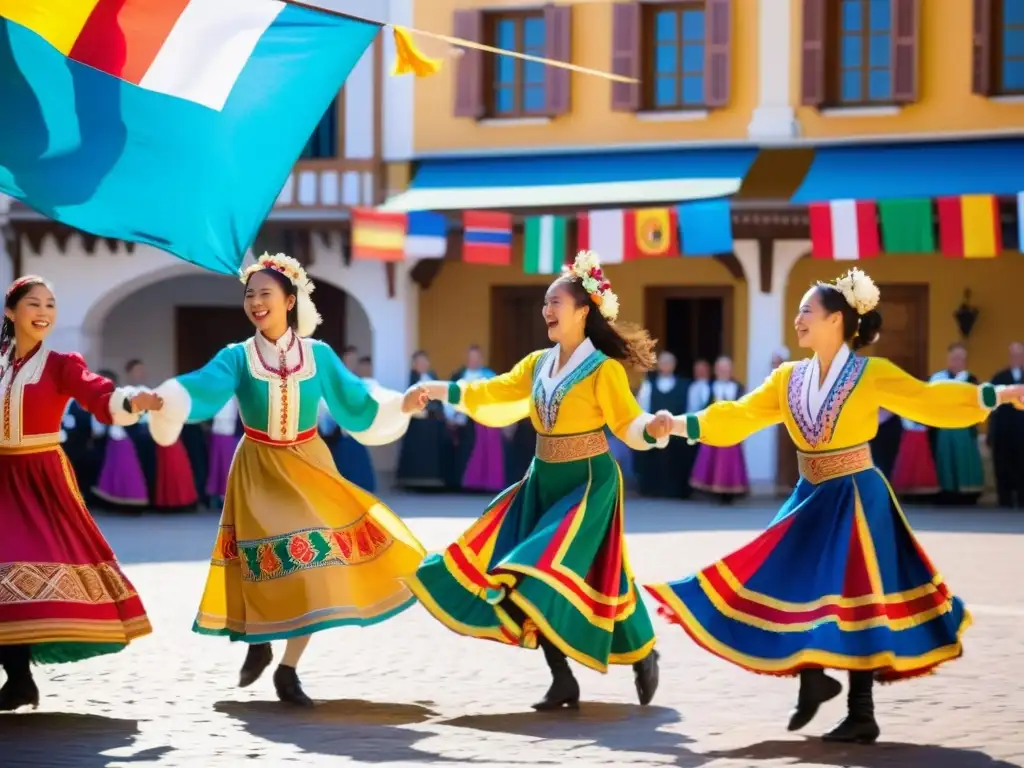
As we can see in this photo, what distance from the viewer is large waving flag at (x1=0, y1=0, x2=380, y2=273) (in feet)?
21.7

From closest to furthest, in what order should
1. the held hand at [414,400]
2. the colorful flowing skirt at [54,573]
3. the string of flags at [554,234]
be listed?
the colorful flowing skirt at [54,573], the held hand at [414,400], the string of flags at [554,234]

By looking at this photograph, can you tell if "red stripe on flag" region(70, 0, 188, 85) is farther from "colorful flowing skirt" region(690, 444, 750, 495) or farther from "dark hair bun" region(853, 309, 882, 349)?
"colorful flowing skirt" region(690, 444, 750, 495)

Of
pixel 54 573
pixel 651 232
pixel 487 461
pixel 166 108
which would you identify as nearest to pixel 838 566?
pixel 54 573

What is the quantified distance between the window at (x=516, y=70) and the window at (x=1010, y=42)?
15.6 ft

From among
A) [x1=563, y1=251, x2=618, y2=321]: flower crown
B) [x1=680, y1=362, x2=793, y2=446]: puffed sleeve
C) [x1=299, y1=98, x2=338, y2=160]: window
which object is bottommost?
[x1=680, y1=362, x2=793, y2=446]: puffed sleeve

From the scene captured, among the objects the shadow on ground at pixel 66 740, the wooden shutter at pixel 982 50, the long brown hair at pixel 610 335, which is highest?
the wooden shutter at pixel 982 50

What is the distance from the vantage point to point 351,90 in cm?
2069

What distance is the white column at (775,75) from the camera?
19.6 m

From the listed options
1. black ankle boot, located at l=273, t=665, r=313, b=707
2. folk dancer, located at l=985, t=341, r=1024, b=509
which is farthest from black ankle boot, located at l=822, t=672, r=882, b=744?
folk dancer, located at l=985, t=341, r=1024, b=509

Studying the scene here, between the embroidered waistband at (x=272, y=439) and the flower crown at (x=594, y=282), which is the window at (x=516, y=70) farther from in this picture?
the embroidered waistband at (x=272, y=439)

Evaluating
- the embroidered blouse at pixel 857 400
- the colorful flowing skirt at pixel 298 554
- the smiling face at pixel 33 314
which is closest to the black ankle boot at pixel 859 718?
the embroidered blouse at pixel 857 400

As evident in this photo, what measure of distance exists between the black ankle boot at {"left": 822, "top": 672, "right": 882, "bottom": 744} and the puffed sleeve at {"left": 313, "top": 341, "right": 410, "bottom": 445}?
2034 mm

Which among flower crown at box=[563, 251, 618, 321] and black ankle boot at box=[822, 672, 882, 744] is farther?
flower crown at box=[563, 251, 618, 321]

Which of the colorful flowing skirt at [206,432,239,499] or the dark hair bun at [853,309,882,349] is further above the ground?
the dark hair bun at [853,309,882,349]
